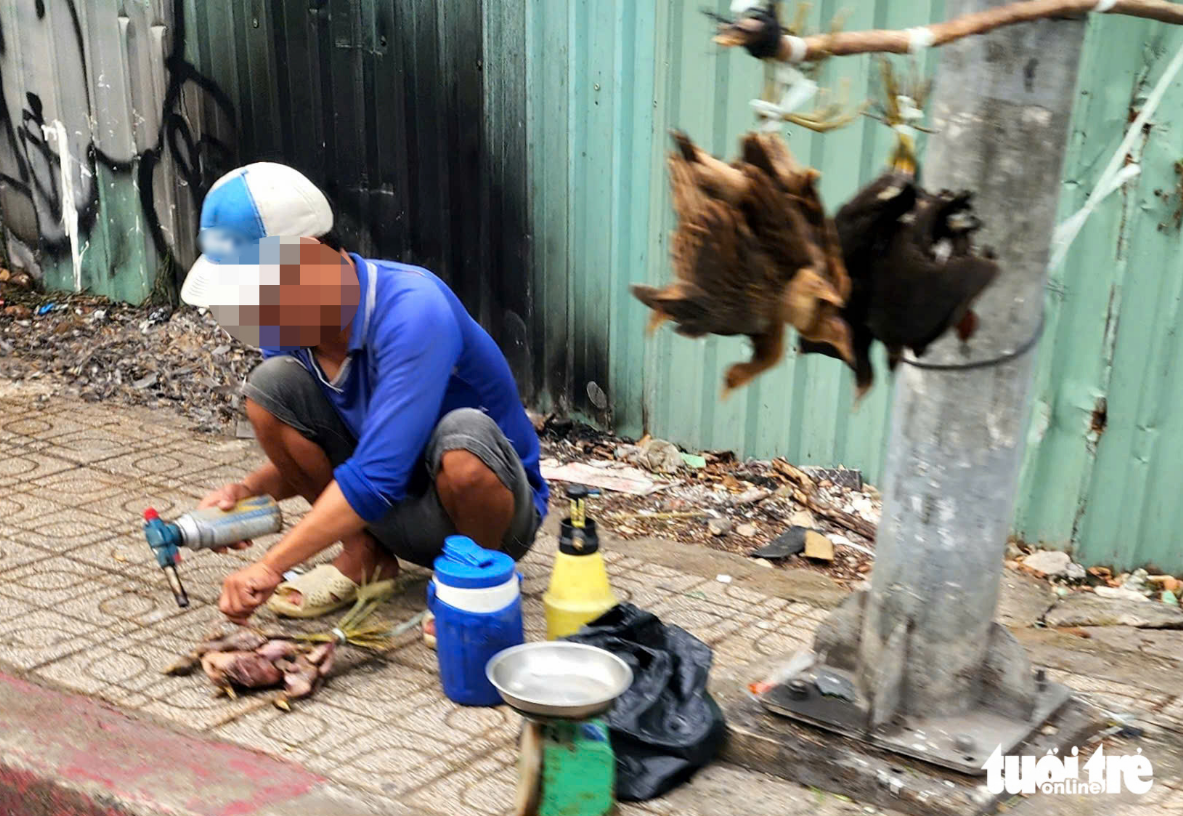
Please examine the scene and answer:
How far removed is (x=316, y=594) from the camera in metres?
3.46

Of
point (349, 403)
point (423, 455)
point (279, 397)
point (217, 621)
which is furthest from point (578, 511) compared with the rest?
point (217, 621)

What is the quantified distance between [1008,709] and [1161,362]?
1.66m

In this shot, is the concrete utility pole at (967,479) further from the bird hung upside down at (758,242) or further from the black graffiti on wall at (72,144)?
the black graffiti on wall at (72,144)

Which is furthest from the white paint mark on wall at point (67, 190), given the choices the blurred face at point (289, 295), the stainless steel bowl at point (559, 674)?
the stainless steel bowl at point (559, 674)

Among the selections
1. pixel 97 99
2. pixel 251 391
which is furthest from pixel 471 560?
pixel 97 99

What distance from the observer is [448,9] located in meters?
5.23

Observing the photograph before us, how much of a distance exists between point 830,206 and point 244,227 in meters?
2.37

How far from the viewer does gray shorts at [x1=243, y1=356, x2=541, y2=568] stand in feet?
10.4

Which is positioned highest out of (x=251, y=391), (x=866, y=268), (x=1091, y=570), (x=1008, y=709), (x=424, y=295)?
(x=866, y=268)

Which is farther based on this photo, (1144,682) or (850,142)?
(850,142)

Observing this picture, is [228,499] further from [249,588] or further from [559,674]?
[559,674]

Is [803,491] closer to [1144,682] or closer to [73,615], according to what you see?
[1144,682]

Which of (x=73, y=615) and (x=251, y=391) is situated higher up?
(x=251, y=391)

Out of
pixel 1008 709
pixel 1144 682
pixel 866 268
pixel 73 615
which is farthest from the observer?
pixel 73 615
